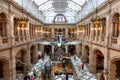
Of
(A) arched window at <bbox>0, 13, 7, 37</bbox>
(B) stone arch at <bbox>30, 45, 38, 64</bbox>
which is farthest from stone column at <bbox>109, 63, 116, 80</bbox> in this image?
(B) stone arch at <bbox>30, 45, 38, 64</bbox>

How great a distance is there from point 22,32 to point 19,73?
5505 mm

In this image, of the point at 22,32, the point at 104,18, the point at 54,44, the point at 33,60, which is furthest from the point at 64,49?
the point at 104,18

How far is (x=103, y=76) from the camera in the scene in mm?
15141

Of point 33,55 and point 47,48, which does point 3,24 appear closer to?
point 33,55

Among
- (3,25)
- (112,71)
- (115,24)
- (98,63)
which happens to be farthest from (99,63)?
(3,25)

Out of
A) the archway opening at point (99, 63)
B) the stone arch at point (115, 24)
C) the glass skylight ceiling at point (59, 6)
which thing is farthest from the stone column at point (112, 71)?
the glass skylight ceiling at point (59, 6)

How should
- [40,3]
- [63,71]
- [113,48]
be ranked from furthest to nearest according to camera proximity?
1. [40,3]
2. [63,71]
3. [113,48]

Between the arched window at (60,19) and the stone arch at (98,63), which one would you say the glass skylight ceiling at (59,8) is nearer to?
the arched window at (60,19)

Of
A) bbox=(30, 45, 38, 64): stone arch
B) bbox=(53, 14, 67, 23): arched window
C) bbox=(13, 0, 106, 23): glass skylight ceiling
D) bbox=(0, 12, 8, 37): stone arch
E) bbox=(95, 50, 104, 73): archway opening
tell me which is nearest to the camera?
bbox=(0, 12, 8, 37): stone arch

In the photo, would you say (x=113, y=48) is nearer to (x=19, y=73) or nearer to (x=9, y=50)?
(x=9, y=50)

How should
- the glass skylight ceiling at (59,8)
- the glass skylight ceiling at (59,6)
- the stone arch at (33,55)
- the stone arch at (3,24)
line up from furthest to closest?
the glass skylight ceiling at (59,6)
the stone arch at (33,55)
the glass skylight ceiling at (59,8)
the stone arch at (3,24)

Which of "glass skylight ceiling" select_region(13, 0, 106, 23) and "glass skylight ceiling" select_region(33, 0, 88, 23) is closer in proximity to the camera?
"glass skylight ceiling" select_region(13, 0, 106, 23)

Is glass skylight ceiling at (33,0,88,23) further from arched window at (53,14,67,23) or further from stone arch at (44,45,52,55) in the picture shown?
stone arch at (44,45,52,55)

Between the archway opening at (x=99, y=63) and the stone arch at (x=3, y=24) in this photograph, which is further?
the archway opening at (x=99, y=63)
